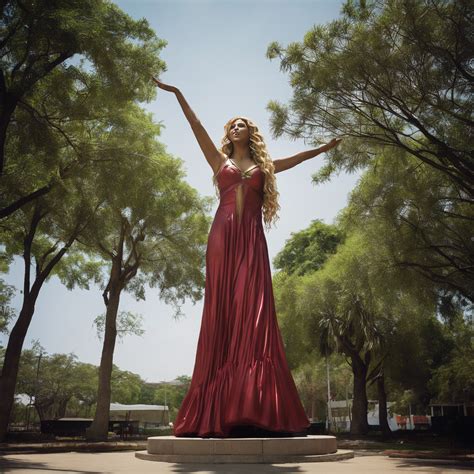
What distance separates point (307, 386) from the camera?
48375 millimetres

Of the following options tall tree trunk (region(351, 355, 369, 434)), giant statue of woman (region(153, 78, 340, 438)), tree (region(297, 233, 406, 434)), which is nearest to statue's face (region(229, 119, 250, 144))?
giant statue of woman (region(153, 78, 340, 438))

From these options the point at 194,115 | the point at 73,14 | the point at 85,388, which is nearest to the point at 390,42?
the point at 194,115

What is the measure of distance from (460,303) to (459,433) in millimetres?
4361

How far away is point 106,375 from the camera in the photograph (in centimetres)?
1977

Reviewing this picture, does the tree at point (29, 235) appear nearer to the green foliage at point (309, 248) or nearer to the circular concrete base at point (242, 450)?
the circular concrete base at point (242, 450)

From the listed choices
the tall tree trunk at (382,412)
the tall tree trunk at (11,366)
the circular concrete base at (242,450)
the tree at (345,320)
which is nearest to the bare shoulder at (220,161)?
the circular concrete base at (242,450)

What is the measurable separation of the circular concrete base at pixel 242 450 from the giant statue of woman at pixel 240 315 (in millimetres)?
462

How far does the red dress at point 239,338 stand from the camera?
790 cm

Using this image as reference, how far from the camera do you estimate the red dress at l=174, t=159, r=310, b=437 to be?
790 centimetres

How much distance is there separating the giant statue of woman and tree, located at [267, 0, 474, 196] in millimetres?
1890

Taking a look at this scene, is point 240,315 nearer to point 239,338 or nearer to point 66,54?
point 239,338

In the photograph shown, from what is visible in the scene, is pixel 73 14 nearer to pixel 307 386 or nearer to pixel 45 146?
pixel 45 146

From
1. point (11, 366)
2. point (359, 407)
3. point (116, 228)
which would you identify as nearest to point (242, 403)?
point (11, 366)

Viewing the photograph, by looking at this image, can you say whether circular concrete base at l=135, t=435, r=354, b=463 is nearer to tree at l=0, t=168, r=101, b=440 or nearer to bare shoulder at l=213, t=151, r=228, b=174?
bare shoulder at l=213, t=151, r=228, b=174
